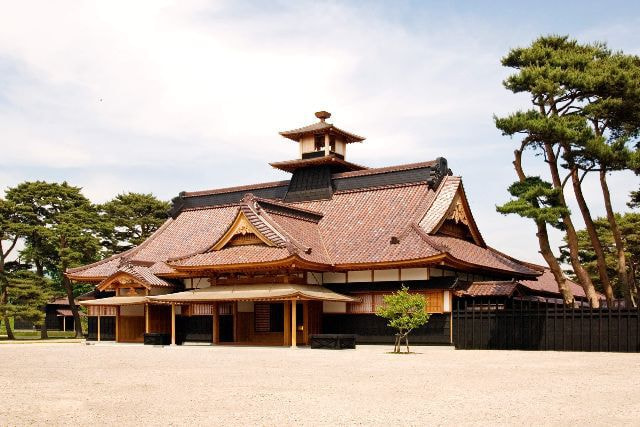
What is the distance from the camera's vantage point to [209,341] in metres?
37.4

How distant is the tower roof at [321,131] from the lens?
42219 millimetres

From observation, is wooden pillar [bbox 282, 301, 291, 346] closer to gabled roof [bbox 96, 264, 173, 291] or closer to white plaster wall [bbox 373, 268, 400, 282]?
white plaster wall [bbox 373, 268, 400, 282]

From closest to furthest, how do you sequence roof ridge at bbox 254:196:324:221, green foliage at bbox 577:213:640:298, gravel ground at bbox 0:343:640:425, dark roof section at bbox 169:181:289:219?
gravel ground at bbox 0:343:640:425 < roof ridge at bbox 254:196:324:221 < dark roof section at bbox 169:181:289:219 < green foliage at bbox 577:213:640:298

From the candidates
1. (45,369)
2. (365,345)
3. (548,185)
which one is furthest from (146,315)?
(548,185)

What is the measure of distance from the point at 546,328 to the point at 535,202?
535cm

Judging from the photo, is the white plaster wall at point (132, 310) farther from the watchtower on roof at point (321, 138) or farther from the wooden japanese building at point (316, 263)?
the watchtower on roof at point (321, 138)

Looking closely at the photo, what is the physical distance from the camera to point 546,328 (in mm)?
27641

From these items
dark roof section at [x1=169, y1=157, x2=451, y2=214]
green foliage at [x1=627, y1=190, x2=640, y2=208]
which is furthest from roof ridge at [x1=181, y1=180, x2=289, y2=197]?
green foliage at [x1=627, y1=190, x2=640, y2=208]

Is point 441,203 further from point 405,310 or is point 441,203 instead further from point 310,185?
point 405,310

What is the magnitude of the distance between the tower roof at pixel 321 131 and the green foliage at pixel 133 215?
20.7m

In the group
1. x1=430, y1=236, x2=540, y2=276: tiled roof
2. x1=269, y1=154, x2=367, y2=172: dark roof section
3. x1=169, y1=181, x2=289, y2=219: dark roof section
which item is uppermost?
x1=269, y1=154, x2=367, y2=172: dark roof section

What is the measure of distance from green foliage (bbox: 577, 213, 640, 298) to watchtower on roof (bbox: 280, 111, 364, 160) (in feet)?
65.4

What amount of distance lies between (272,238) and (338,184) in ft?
31.2

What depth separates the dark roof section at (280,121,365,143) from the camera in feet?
138
